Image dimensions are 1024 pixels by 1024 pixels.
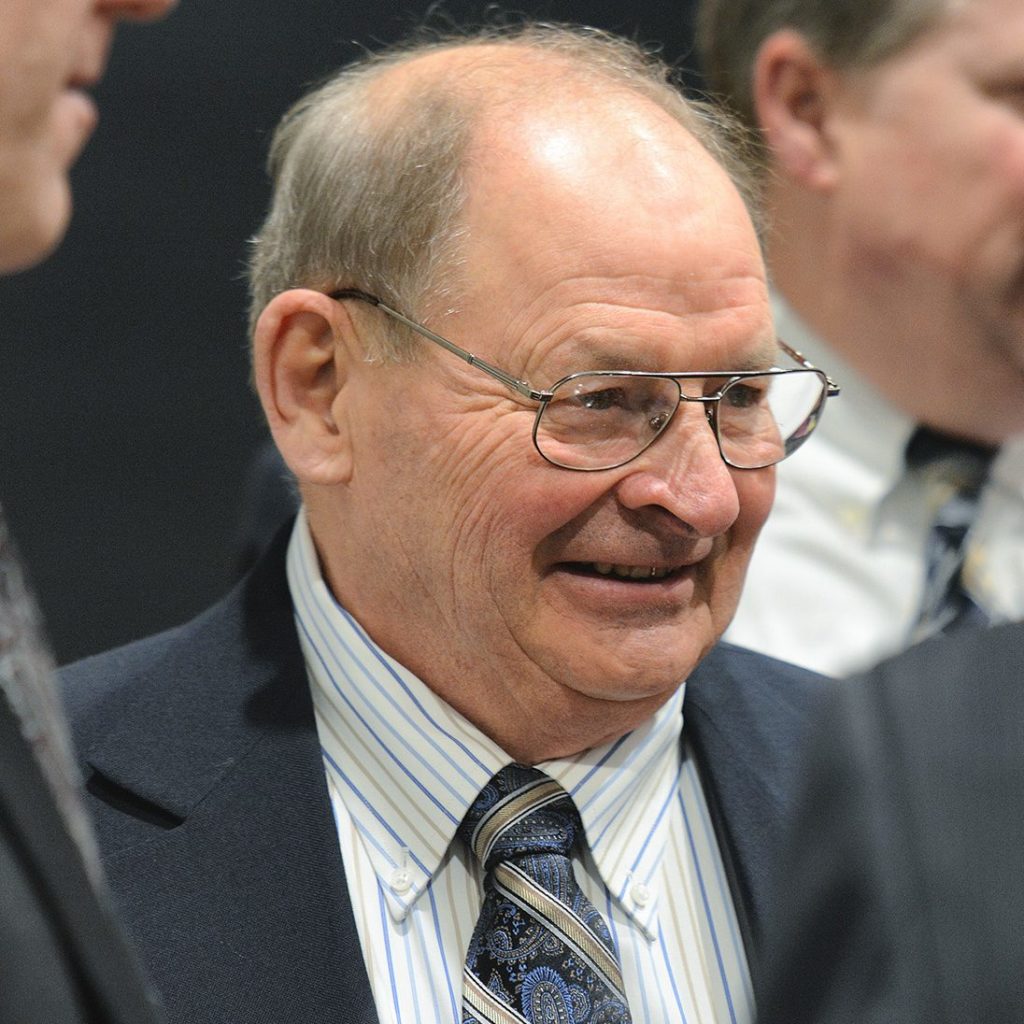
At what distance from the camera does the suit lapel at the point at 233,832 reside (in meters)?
1.61

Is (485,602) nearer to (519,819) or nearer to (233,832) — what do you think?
(519,819)

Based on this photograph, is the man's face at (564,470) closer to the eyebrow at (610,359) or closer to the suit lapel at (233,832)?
the eyebrow at (610,359)

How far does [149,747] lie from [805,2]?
4.98ft

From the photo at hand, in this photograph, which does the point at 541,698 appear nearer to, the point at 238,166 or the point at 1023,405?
the point at 1023,405

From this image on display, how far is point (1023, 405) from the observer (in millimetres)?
2379

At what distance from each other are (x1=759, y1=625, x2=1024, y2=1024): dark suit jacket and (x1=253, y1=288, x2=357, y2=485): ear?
44.6 inches

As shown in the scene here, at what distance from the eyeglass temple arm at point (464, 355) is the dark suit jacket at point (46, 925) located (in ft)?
2.84

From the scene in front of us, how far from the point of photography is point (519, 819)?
1.78m

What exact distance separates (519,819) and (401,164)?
743mm

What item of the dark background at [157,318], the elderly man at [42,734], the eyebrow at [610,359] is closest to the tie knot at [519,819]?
the eyebrow at [610,359]

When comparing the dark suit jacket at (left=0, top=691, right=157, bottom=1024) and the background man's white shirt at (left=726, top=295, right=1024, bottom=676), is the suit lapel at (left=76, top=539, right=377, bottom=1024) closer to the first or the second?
the dark suit jacket at (left=0, top=691, right=157, bottom=1024)

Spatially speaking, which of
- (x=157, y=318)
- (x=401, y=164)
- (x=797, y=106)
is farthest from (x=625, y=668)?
(x=157, y=318)

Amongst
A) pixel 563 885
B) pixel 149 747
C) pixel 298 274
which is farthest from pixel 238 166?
pixel 563 885

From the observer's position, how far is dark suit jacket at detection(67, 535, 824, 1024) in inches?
63.6
